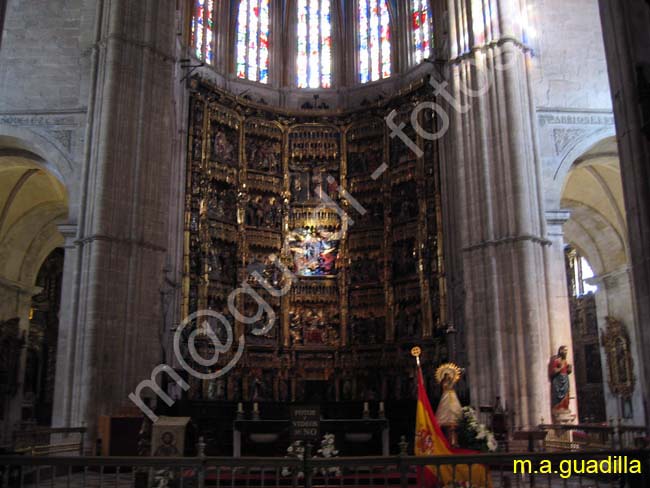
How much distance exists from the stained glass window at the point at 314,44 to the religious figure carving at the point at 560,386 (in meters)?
18.1

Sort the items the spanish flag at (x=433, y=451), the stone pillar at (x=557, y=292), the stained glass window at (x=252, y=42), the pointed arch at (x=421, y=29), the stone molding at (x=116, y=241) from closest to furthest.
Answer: the spanish flag at (x=433, y=451) → the stone molding at (x=116, y=241) → the stone pillar at (x=557, y=292) → the pointed arch at (x=421, y=29) → the stained glass window at (x=252, y=42)

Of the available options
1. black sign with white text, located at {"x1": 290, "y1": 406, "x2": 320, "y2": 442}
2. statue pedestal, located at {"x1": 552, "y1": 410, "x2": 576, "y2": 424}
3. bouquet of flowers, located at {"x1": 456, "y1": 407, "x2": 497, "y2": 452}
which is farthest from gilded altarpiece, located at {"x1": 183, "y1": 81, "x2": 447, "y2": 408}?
black sign with white text, located at {"x1": 290, "y1": 406, "x2": 320, "y2": 442}

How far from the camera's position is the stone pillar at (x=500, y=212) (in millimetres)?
20031

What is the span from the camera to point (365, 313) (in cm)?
2862

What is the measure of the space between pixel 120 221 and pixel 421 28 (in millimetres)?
16924

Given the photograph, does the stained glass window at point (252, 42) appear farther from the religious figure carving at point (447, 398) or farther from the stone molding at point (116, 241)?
the religious figure carving at point (447, 398)

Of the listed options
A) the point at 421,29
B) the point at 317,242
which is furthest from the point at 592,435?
the point at 421,29

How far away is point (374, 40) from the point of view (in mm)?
32406

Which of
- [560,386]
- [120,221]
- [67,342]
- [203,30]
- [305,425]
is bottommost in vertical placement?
[305,425]

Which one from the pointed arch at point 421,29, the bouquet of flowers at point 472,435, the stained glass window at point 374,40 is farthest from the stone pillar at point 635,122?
the stained glass window at point 374,40

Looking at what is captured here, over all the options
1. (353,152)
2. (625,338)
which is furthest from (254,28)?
(625,338)

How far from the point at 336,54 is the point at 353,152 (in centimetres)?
564

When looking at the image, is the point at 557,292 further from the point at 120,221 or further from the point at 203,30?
the point at 203,30

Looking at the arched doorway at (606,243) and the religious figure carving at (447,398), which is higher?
the arched doorway at (606,243)
